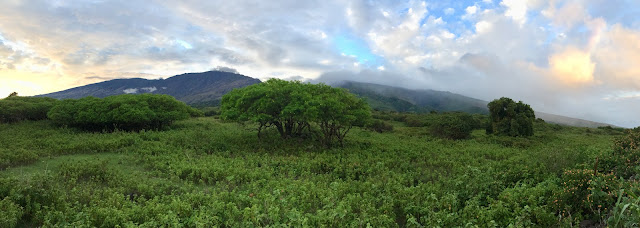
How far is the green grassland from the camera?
743 centimetres

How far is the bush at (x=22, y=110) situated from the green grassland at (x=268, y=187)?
14.2 meters

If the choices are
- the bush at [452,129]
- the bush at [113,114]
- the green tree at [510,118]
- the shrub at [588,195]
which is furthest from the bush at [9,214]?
the green tree at [510,118]

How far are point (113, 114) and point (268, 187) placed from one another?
27040 mm

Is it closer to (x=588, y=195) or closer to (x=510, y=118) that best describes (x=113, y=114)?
(x=588, y=195)

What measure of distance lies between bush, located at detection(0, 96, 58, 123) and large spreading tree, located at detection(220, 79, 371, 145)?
26229 millimetres

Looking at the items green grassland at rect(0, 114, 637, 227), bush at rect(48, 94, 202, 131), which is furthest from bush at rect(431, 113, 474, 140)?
bush at rect(48, 94, 202, 131)

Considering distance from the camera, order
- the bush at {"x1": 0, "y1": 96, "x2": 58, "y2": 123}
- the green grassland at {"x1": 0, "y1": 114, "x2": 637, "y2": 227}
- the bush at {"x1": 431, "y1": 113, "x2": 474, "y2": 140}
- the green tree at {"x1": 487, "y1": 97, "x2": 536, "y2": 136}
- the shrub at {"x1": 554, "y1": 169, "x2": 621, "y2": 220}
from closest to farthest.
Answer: the shrub at {"x1": 554, "y1": 169, "x2": 621, "y2": 220}
the green grassland at {"x1": 0, "y1": 114, "x2": 637, "y2": 227}
the bush at {"x1": 0, "y1": 96, "x2": 58, "y2": 123}
the bush at {"x1": 431, "y1": 113, "x2": 474, "y2": 140}
the green tree at {"x1": 487, "y1": 97, "x2": 536, "y2": 136}

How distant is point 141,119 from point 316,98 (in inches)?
788

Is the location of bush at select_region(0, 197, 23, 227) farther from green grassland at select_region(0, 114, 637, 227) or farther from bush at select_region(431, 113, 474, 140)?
bush at select_region(431, 113, 474, 140)

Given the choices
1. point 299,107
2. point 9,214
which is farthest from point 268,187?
point 299,107

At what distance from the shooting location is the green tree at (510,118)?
36.2 metres

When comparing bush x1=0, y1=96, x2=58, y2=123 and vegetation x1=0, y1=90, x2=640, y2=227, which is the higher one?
bush x1=0, y1=96, x2=58, y2=123

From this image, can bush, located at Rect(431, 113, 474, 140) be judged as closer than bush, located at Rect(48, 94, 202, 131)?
No

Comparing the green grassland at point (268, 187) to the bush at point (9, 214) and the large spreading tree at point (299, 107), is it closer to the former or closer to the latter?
the bush at point (9, 214)
